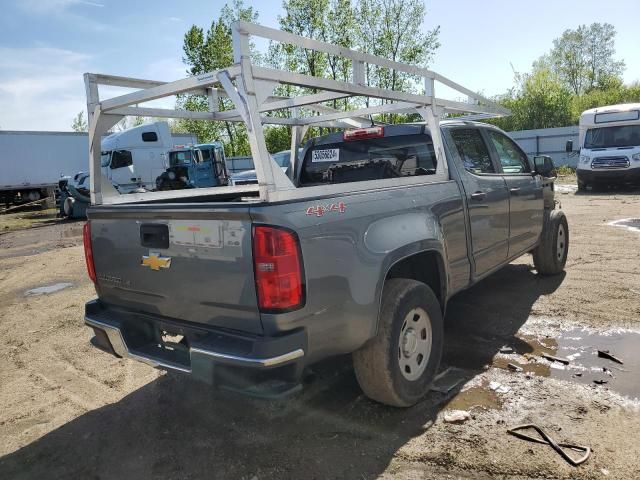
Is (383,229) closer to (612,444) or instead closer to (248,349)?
(248,349)

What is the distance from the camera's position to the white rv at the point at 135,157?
19594mm

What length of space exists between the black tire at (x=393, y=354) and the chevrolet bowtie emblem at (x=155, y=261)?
49.3 inches

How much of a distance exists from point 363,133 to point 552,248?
3052 millimetres

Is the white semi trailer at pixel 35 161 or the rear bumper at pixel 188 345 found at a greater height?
the white semi trailer at pixel 35 161

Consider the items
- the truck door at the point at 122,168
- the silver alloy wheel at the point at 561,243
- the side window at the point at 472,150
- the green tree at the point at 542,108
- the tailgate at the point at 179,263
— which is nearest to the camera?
the tailgate at the point at 179,263

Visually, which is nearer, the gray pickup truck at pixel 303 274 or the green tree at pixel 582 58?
the gray pickup truck at pixel 303 274

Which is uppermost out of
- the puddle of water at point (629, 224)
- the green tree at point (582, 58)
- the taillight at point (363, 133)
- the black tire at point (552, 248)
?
the green tree at point (582, 58)

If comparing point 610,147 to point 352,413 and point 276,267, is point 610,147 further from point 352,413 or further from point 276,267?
point 276,267

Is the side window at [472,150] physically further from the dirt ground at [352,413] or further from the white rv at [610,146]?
the white rv at [610,146]

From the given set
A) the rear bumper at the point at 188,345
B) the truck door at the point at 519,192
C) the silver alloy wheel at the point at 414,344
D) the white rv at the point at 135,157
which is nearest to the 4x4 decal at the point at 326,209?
the rear bumper at the point at 188,345

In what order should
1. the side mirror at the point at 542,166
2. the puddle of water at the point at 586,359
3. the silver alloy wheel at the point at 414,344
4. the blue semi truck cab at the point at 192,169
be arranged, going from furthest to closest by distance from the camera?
1. the blue semi truck cab at the point at 192,169
2. the side mirror at the point at 542,166
3. the puddle of water at the point at 586,359
4. the silver alloy wheel at the point at 414,344

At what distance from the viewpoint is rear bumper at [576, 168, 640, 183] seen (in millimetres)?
15086

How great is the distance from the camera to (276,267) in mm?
2398

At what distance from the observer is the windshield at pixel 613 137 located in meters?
15.4
